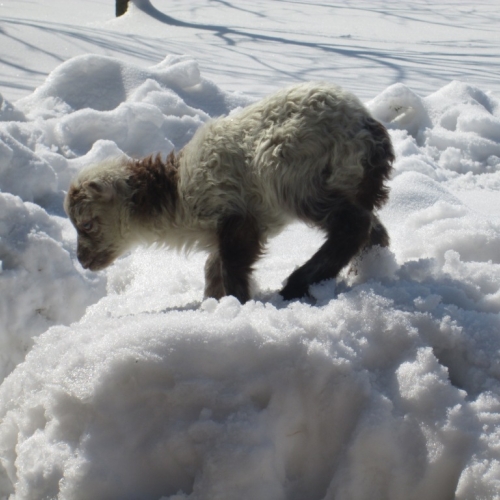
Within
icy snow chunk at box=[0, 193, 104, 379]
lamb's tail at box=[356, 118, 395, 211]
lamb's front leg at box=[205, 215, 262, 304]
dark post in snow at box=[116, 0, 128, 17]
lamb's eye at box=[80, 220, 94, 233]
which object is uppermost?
lamb's tail at box=[356, 118, 395, 211]

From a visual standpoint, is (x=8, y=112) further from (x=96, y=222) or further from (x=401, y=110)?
(x=401, y=110)

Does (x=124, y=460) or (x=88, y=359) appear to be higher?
(x=88, y=359)

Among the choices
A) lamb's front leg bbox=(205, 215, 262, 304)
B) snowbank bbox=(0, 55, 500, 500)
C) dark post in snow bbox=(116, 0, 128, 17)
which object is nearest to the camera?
snowbank bbox=(0, 55, 500, 500)

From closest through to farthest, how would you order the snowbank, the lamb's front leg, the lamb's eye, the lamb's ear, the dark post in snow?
the snowbank → the lamb's front leg → the lamb's ear → the lamb's eye → the dark post in snow

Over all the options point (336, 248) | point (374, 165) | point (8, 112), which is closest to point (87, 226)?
point (336, 248)

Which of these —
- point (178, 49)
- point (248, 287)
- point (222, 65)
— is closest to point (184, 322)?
point (248, 287)

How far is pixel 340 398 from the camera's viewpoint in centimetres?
228

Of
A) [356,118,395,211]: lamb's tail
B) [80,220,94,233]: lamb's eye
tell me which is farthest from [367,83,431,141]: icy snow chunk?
[80,220,94,233]: lamb's eye

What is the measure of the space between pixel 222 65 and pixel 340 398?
7.06m

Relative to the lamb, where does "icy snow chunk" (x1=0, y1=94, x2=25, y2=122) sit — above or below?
below

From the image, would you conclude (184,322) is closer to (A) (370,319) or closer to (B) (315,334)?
(B) (315,334)

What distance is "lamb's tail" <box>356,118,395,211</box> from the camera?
10.4ft

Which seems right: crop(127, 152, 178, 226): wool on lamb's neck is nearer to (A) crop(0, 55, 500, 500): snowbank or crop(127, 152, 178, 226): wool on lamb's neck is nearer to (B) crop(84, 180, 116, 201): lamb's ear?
(B) crop(84, 180, 116, 201): lamb's ear

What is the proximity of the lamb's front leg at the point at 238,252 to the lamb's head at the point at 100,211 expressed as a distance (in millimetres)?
599
